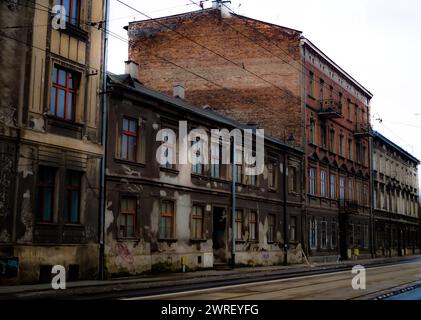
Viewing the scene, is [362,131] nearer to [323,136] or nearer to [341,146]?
[341,146]

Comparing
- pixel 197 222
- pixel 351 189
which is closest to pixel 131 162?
pixel 197 222

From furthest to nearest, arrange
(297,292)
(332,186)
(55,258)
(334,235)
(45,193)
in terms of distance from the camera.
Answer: (332,186) → (334,235) → (45,193) → (55,258) → (297,292)

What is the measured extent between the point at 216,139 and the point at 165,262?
24.0 ft

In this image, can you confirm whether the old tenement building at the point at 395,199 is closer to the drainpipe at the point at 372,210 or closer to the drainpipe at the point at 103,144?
the drainpipe at the point at 372,210

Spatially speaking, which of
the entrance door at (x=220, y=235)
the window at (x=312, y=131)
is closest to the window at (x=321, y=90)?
the window at (x=312, y=131)

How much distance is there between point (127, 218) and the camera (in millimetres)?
22250

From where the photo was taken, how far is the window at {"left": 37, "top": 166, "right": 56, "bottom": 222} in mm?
18734

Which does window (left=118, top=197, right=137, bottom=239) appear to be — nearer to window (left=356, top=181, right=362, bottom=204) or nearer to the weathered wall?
the weathered wall

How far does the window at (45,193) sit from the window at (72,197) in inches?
22.6

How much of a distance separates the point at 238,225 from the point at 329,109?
550 inches

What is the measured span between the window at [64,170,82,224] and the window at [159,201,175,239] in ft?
15.8

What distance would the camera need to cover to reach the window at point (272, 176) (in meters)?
33.4

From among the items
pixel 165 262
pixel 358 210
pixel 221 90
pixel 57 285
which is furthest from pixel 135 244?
pixel 358 210

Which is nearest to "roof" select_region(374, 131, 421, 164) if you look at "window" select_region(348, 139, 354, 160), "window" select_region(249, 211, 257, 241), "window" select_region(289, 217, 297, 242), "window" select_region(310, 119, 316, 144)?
"window" select_region(348, 139, 354, 160)
